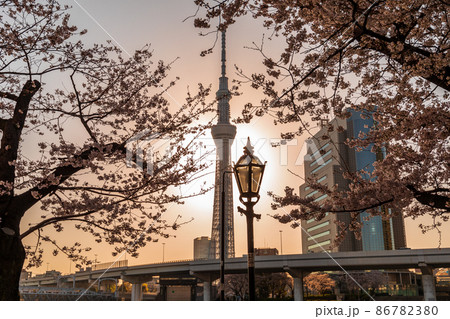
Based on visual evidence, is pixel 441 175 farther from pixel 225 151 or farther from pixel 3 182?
pixel 225 151

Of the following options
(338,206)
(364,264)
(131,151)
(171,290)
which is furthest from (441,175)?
(171,290)

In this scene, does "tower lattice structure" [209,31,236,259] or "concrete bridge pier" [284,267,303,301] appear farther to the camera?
"tower lattice structure" [209,31,236,259]

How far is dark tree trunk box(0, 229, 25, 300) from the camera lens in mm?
9195

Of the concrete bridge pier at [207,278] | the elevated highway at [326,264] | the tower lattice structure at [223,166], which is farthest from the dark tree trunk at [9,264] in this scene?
the tower lattice structure at [223,166]

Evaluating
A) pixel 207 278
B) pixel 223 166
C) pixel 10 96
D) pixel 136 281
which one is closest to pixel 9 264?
pixel 10 96

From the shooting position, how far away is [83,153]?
10320 millimetres

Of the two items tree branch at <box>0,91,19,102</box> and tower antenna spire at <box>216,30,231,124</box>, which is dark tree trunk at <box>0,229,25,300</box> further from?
tower antenna spire at <box>216,30,231,124</box>

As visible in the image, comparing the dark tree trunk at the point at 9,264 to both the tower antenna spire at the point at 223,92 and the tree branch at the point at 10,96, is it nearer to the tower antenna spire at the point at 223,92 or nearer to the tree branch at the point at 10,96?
the tree branch at the point at 10,96

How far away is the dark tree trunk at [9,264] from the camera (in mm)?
9195

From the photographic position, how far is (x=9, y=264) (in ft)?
30.4

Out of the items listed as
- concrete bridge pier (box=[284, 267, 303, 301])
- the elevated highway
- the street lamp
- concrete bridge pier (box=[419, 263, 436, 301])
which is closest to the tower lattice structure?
the elevated highway

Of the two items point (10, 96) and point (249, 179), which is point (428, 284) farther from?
point (10, 96)

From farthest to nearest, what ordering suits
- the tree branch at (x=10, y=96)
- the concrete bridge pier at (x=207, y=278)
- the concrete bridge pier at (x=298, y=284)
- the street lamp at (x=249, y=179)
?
the concrete bridge pier at (x=207, y=278) → the concrete bridge pier at (x=298, y=284) → the tree branch at (x=10, y=96) → the street lamp at (x=249, y=179)

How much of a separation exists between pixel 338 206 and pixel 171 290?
387 ft
